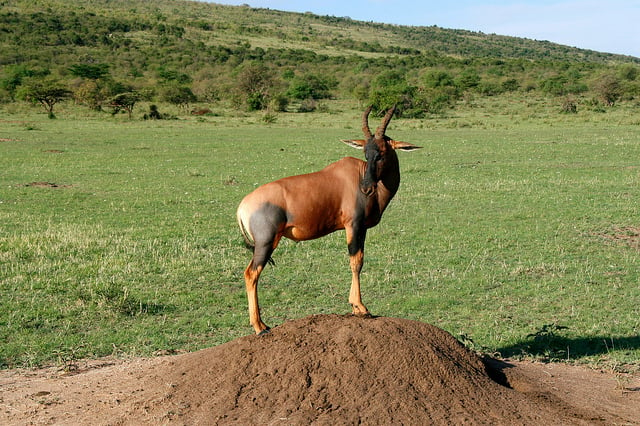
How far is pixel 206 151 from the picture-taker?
25.1 metres

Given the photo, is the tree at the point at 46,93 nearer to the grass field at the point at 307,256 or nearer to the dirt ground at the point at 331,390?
the grass field at the point at 307,256

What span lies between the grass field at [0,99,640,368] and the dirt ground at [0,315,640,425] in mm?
1352

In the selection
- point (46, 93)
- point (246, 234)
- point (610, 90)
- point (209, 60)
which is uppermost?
point (610, 90)

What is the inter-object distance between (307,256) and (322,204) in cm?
557

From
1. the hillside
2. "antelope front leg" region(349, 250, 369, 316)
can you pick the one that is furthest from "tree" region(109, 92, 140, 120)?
"antelope front leg" region(349, 250, 369, 316)

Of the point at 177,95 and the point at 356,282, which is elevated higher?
the point at 356,282

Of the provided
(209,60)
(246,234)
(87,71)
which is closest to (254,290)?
(246,234)

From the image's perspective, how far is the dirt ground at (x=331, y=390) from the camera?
4586 millimetres

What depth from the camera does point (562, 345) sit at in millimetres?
7160

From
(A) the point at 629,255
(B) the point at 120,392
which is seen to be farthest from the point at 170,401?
(A) the point at 629,255

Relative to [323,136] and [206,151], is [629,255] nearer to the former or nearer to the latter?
[206,151]

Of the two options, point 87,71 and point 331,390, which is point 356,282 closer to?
point 331,390

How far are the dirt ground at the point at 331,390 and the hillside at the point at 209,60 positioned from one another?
4096cm

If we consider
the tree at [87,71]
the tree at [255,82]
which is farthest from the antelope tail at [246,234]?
the tree at [87,71]
